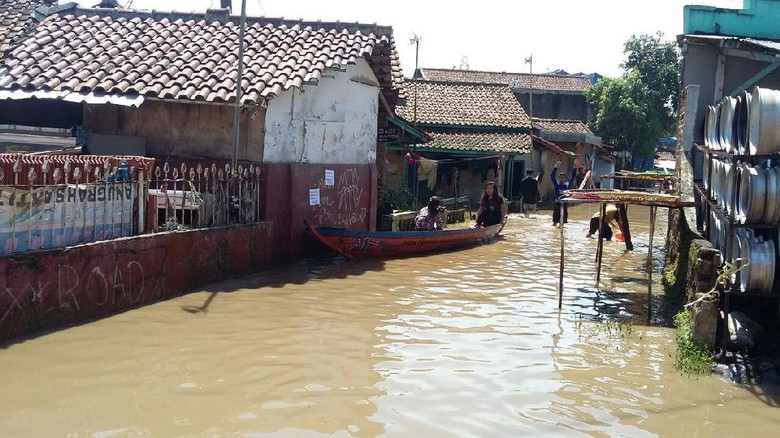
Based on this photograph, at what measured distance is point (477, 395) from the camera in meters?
6.42

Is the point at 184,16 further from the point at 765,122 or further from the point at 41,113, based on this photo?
the point at 765,122

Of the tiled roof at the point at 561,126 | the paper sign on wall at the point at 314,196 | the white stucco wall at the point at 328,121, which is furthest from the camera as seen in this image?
the tiled roof at the point at 561,126

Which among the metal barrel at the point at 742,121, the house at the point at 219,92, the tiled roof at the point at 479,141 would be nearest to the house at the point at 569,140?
the tiled roof at the point at 479,141

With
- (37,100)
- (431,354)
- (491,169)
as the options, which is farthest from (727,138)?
(491,169)

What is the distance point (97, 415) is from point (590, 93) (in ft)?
139

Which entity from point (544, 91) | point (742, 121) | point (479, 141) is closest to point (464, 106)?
point (479, 141)

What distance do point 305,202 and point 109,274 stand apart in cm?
520

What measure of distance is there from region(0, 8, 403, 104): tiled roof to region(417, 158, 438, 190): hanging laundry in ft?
29.0

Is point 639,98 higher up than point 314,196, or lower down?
higher up

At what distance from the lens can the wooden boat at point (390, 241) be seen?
1302 cm

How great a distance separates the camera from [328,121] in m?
14.1

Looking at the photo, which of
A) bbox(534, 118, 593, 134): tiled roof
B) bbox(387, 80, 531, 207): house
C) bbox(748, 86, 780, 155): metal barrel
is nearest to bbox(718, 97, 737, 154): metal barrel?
bbox(748, 86, 780, 155): metal barrel

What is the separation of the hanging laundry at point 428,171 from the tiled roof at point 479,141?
5.39 feet

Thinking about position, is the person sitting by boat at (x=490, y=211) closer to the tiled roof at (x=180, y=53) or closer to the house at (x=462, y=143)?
the tiled roof at (x=180, y=53)
